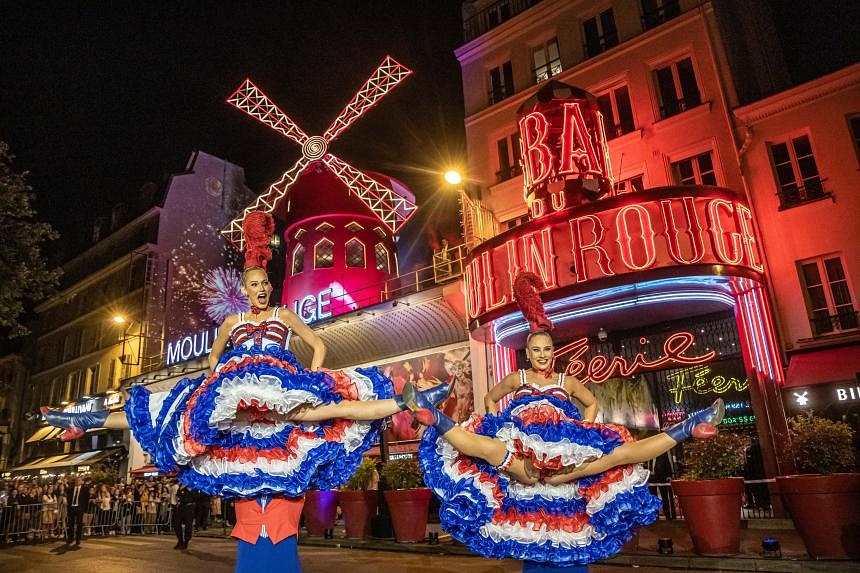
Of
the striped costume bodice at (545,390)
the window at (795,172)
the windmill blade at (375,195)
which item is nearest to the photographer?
the striped costume bodice at (545,390)

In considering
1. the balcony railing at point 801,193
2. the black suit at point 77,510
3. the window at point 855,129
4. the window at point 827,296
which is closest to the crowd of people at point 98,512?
the black suit at point 77,510

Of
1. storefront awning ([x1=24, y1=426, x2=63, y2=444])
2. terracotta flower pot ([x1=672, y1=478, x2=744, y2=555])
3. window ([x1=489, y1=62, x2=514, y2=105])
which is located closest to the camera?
terracotta flower pot ([x1=672, y1=478, x2=744, y2=555])

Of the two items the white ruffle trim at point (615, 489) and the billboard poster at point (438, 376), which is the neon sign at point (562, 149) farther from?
the white ruffle trim at point (615, 489)

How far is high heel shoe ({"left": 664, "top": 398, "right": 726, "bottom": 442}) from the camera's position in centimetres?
317

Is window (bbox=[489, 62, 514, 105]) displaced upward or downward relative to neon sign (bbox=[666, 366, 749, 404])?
upward

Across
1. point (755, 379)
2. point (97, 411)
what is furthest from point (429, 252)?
point (97, 411)

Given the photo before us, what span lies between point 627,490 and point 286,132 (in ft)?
71.3

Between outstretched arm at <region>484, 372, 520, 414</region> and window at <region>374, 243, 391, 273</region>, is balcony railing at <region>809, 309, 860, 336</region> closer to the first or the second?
outstretched arm at <region>484, 372, 520, 414</region>

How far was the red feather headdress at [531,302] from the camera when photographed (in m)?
4.77

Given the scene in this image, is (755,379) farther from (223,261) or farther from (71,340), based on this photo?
(71,340)

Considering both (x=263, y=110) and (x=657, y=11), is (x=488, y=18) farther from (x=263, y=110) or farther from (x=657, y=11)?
(x=263, y=110)

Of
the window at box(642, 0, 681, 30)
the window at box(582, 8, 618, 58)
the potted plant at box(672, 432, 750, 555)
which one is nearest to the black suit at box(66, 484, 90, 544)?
the potted plant at box(672, 432, 750, 555)

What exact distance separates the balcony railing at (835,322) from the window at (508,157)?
304 inches

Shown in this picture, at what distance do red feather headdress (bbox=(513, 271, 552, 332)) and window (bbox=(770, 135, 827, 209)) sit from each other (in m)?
→ 9.70
